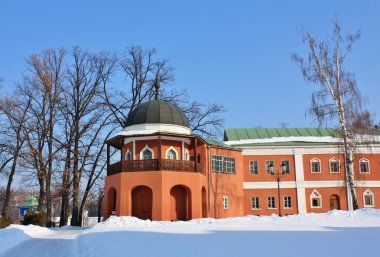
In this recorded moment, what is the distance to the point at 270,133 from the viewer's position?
3195 centimetres

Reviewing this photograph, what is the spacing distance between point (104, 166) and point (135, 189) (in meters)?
8.49

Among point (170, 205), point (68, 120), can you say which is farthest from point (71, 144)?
point (170, 205)

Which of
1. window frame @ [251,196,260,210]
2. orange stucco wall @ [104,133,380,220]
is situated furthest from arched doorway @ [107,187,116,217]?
window frame @ [251,196,260,210]

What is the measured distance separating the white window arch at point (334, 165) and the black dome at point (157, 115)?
1168 centimetres

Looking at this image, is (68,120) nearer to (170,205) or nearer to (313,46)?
(170,205)

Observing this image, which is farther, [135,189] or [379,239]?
[135,189]

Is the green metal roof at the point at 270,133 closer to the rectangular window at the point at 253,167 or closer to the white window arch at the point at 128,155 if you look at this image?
the rectangular window at the point at 253,167

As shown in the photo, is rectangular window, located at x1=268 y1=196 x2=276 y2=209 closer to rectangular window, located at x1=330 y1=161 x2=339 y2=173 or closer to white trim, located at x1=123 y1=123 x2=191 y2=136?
rectangular window, located at x1=330 y1=161 x2=339 y2=173

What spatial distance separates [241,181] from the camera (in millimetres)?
28578

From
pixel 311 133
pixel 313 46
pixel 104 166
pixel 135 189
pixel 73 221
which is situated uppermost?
pixel 313 46

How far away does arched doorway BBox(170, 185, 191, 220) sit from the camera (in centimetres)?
2333

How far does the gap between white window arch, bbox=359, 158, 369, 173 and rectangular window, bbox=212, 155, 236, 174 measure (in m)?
9.51

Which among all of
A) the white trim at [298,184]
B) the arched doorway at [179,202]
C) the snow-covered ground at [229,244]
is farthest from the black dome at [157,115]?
the snow-covered ground at [229,244]

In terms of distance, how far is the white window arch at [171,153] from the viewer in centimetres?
2383
